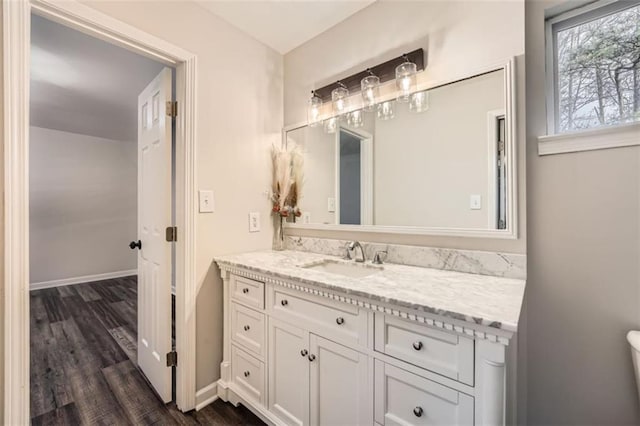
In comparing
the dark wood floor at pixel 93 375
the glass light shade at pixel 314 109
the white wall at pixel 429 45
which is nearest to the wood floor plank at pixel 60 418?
the dark wood floor at pixel 93 375

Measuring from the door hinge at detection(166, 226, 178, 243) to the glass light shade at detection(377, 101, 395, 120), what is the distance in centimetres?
140

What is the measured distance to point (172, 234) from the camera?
67.4 inches

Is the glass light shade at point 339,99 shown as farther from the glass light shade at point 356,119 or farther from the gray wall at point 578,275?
the gray wall at point 578,275

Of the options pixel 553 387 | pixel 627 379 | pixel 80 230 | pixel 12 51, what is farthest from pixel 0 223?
pixel 80 230

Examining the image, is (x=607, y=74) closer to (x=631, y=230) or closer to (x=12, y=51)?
(x=631, y=230)

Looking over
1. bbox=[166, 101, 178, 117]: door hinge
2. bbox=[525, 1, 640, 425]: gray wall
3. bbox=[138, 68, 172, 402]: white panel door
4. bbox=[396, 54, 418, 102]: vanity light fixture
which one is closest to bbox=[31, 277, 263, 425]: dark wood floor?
bbox=[138, 68, 172, 402]: white panel door

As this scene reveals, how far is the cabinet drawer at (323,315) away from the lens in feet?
3.70

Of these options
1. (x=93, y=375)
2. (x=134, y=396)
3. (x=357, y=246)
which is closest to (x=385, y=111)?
(x=357, y=246)

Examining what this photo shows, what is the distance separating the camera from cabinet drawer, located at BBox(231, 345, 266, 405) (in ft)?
5.01

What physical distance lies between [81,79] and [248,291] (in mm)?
2614

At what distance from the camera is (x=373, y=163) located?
5.71ft

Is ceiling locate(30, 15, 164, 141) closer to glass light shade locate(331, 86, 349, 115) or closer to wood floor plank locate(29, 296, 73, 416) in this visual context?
glass light shade locate(331, 86, 349, 115)

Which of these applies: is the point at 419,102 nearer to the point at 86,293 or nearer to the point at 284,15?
the point at 284,15

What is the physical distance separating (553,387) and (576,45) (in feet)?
5.12
